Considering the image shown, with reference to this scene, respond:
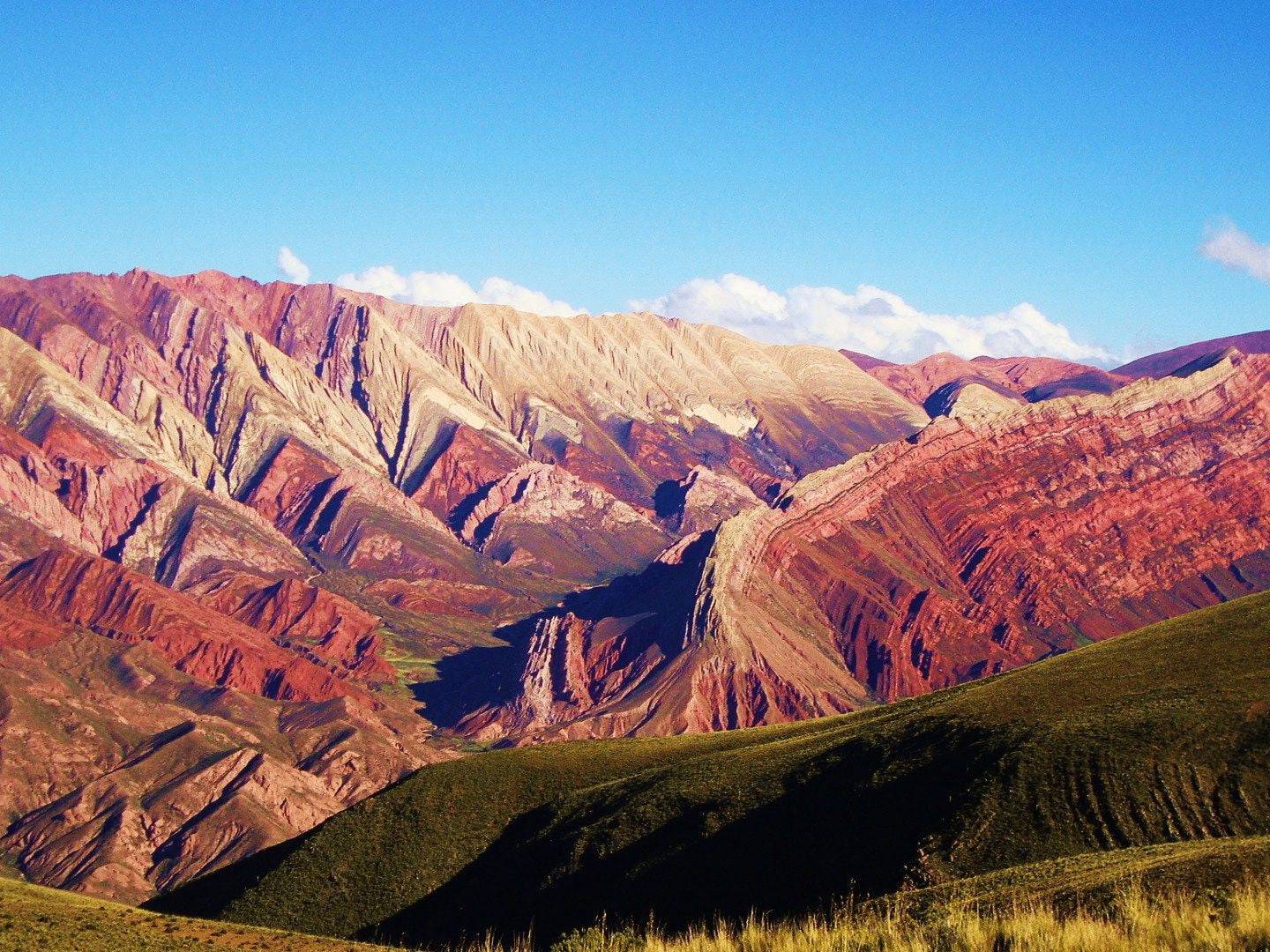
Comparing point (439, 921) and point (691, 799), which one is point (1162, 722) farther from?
point (439, 921)

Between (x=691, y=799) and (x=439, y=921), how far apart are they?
15.8m

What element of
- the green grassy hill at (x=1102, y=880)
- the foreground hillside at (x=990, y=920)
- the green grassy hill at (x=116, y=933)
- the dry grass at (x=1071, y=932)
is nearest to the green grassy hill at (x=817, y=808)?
the foreground hillside at (x=990, y=920)

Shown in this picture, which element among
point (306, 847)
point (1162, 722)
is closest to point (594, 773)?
point (306, 847)

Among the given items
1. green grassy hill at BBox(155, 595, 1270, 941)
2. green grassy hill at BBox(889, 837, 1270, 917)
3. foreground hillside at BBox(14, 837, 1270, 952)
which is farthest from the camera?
green grassy hill at BBox(155, 595, 1270, 941)

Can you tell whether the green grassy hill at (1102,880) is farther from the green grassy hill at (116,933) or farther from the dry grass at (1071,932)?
the green grassy hill at (116,933)

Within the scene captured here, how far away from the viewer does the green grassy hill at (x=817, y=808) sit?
208 feet

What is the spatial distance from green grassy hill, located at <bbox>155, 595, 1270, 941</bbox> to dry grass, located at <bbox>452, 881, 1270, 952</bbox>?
24001mm

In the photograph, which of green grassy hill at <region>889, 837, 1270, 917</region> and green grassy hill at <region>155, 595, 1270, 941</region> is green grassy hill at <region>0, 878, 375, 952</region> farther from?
green grassy hill at <region>889, 837, 1270, 917</region>

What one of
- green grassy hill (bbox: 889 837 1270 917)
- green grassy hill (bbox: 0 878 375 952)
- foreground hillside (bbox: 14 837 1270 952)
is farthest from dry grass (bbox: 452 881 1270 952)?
green grassy hill (bbox: 0 878 375 952)

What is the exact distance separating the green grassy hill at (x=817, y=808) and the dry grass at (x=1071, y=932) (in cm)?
2400

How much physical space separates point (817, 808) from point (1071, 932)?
43.7 meters

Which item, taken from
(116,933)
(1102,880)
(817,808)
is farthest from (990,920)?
(817,808)

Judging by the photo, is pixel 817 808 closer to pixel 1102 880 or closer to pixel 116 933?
pixel 1102 880

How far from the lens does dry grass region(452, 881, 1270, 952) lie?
2975cm
